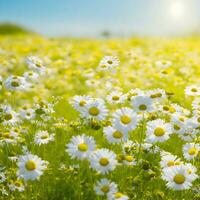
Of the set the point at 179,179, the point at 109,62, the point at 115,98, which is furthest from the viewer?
the point at 109,62

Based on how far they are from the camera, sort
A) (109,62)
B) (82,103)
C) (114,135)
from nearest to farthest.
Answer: (114,135), (82,103), (109,62)

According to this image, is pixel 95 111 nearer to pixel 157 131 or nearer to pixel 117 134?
pixel 117 134

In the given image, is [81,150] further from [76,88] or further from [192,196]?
[76,88]

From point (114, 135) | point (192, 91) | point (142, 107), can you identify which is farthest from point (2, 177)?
point (192, 91)

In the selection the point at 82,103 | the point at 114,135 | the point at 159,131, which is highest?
the point at 82,103

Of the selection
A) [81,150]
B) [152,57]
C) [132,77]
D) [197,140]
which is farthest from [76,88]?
[81,150]

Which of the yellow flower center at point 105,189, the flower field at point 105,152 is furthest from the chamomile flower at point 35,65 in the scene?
the yellow flower center at point 105,189

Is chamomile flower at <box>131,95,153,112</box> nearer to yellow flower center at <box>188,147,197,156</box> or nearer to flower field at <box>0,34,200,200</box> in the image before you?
flower field at <box>0,34,200,200</box>
